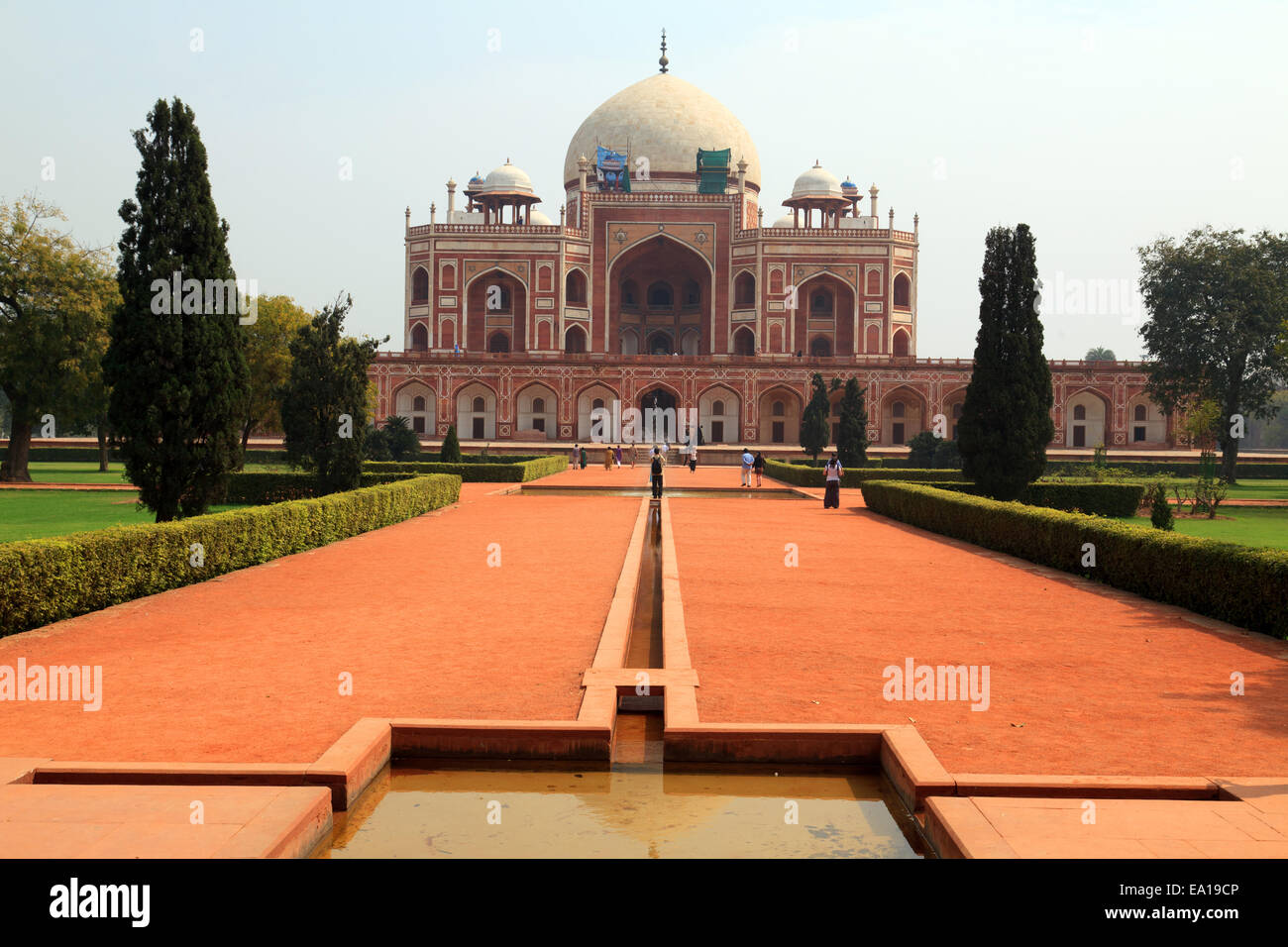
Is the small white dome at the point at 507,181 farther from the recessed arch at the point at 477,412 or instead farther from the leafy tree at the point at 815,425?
the leafy tree at the point at 815,425

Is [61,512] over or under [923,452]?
under

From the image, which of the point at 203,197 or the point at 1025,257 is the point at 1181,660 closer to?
the point at 203,197

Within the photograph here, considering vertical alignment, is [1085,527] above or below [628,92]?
below

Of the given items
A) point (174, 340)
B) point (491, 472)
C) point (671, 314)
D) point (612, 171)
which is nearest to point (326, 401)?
point (174, 340)

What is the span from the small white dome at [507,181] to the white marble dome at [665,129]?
3.51 m

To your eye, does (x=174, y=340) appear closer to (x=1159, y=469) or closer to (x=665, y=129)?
(x=1159, y=469)

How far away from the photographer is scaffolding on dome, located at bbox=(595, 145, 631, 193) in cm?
5212

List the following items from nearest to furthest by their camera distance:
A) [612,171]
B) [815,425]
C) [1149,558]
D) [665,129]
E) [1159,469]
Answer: [1149,558] → [1159,469] → [815,425] → [612,171] → [665,129]

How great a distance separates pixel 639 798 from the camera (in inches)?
171

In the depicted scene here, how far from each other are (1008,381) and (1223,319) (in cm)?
1857

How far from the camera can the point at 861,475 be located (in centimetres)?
2780

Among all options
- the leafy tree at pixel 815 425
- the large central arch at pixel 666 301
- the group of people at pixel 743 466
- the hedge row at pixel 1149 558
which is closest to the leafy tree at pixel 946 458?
the group of people at pixel 743 466
